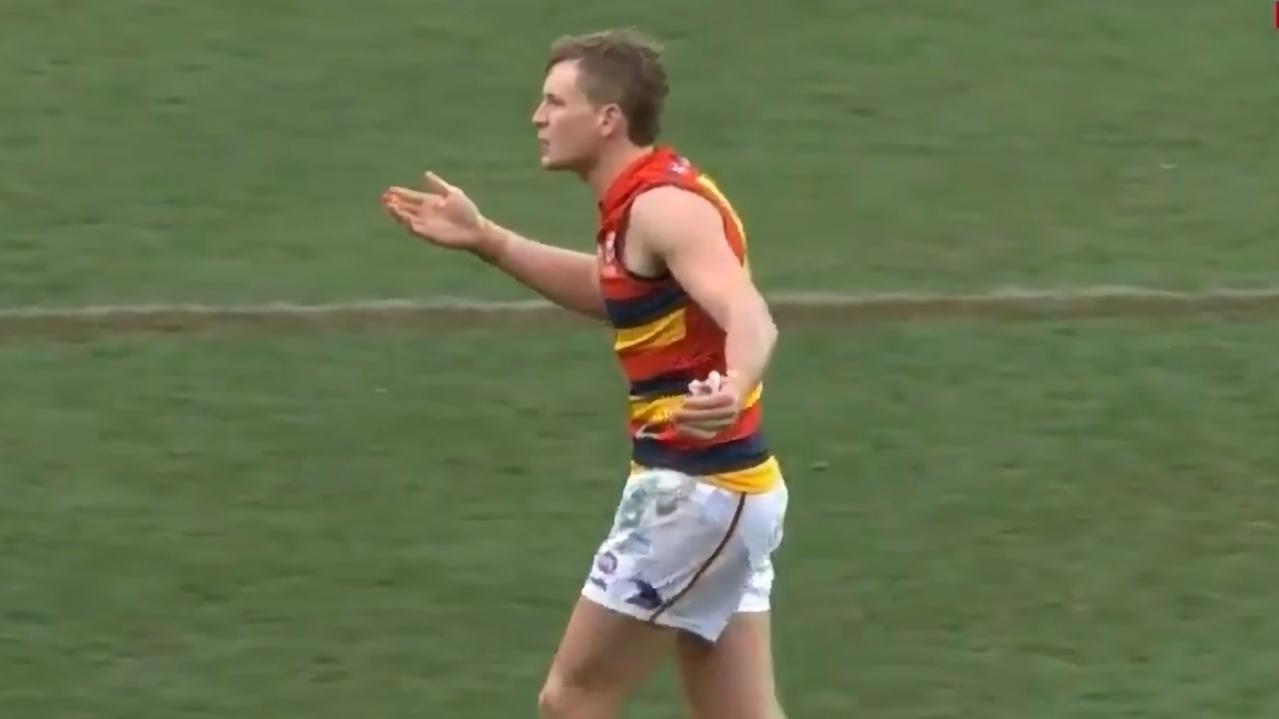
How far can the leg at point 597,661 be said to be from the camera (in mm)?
4000

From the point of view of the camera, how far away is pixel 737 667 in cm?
415

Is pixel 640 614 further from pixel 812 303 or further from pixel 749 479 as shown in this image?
pixel 812 303

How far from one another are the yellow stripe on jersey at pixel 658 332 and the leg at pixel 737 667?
1.88ft

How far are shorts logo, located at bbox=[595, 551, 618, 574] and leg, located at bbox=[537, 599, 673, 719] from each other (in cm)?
6

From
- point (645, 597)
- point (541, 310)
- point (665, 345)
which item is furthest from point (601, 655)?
point (541, 310)

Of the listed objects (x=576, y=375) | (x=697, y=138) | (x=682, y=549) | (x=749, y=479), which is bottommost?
(x=576, y=375)

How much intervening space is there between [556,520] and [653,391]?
6.77 feet

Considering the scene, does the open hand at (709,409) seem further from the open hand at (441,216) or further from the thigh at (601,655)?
the open hand at (441,216)

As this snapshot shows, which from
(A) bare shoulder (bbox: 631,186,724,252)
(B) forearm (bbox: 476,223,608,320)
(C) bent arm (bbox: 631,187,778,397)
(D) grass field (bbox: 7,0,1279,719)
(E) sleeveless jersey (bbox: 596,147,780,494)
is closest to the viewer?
(C) bent arm (bbox: 631,187,778,397)

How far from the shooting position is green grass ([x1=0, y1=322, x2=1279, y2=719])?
5246 millimetres

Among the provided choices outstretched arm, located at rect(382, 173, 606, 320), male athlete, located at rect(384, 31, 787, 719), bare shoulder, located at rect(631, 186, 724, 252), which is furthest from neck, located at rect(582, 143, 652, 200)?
outstretched arm, located at rect(382, 173, 606, 320)

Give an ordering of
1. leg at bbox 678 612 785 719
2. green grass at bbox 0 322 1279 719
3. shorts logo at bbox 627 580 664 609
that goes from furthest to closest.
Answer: green grass at bbox 0 322 1279 719
leg at bbox 678 612 785 719
shorts logo at bbox 627 580 664 609

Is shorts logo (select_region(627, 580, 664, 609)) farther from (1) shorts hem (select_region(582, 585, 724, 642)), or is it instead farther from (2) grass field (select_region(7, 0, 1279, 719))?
(2) grass field (select_region(7, 0, 1279, 719))

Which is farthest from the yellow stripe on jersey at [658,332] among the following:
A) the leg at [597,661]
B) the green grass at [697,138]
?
the green grass at [697,138]
